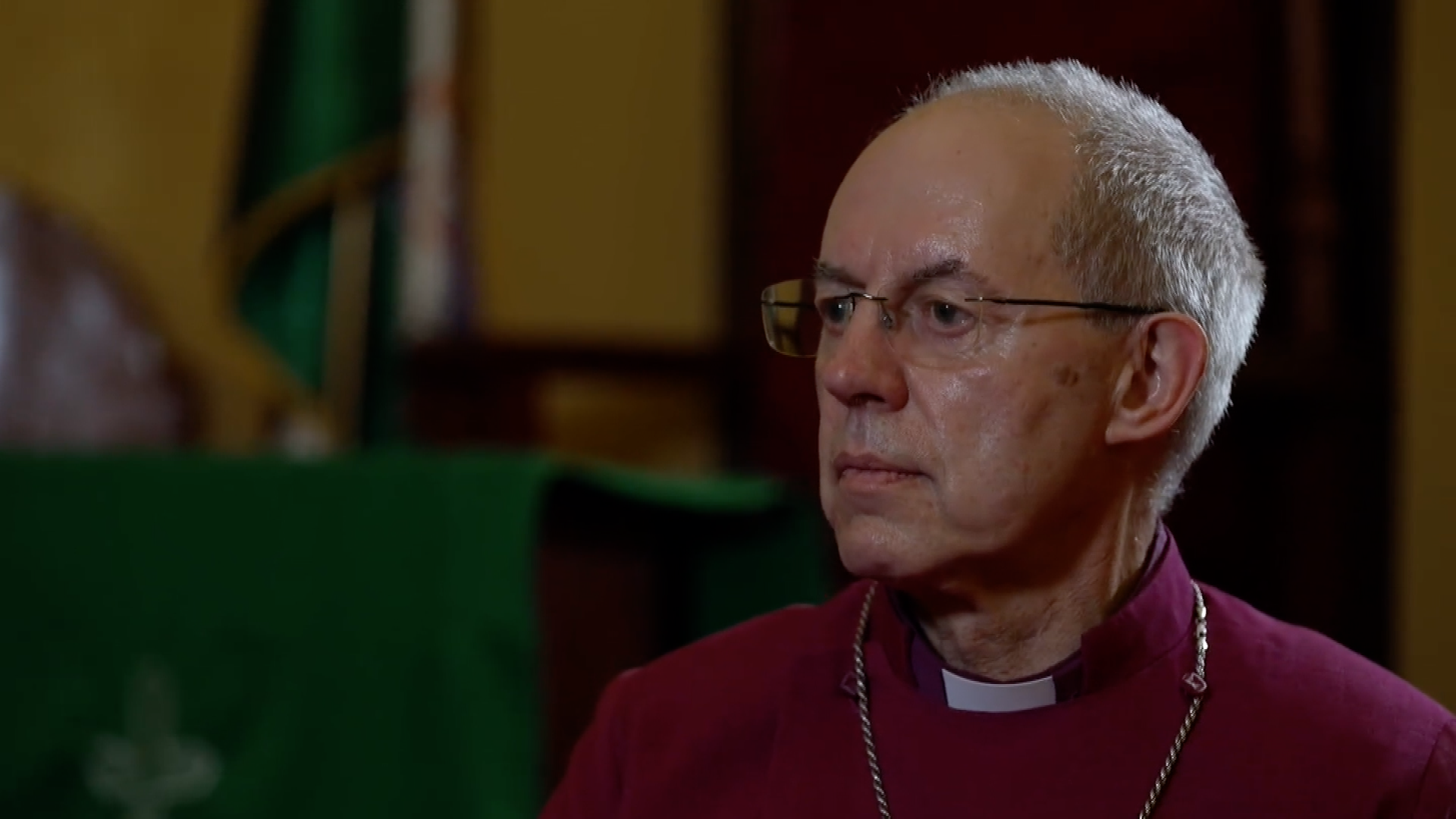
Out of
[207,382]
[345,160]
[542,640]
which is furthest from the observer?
[207,382]

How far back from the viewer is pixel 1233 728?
4.42 ft

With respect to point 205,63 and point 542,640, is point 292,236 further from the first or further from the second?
point 542,640

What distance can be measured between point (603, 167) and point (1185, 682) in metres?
2.73

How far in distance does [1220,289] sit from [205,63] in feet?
10.5

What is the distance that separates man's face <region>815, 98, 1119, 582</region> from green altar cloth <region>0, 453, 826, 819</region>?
1217 millimetres

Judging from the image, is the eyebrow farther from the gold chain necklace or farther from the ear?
the gold chain necklace

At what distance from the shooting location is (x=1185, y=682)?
1.38 meters

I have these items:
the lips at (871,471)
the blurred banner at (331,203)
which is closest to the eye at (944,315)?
the lips at (871,471)

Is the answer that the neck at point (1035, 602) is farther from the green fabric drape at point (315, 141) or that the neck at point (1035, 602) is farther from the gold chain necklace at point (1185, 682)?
the green fabric drape at point (315, 141)

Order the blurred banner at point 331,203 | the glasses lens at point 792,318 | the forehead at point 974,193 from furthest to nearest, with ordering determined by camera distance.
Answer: the blurred banner at point 331,203 < the glasses lens at point 792,318 < the forehead at point 974,193

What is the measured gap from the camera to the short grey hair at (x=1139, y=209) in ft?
4.28

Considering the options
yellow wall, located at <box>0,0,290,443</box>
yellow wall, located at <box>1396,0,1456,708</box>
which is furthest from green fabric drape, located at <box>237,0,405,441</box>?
yellow wall, located at <box>1396,0,1456,708</box>

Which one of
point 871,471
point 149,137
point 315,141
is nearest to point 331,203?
point 315,141

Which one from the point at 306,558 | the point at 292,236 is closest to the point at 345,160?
the point at 292,236
